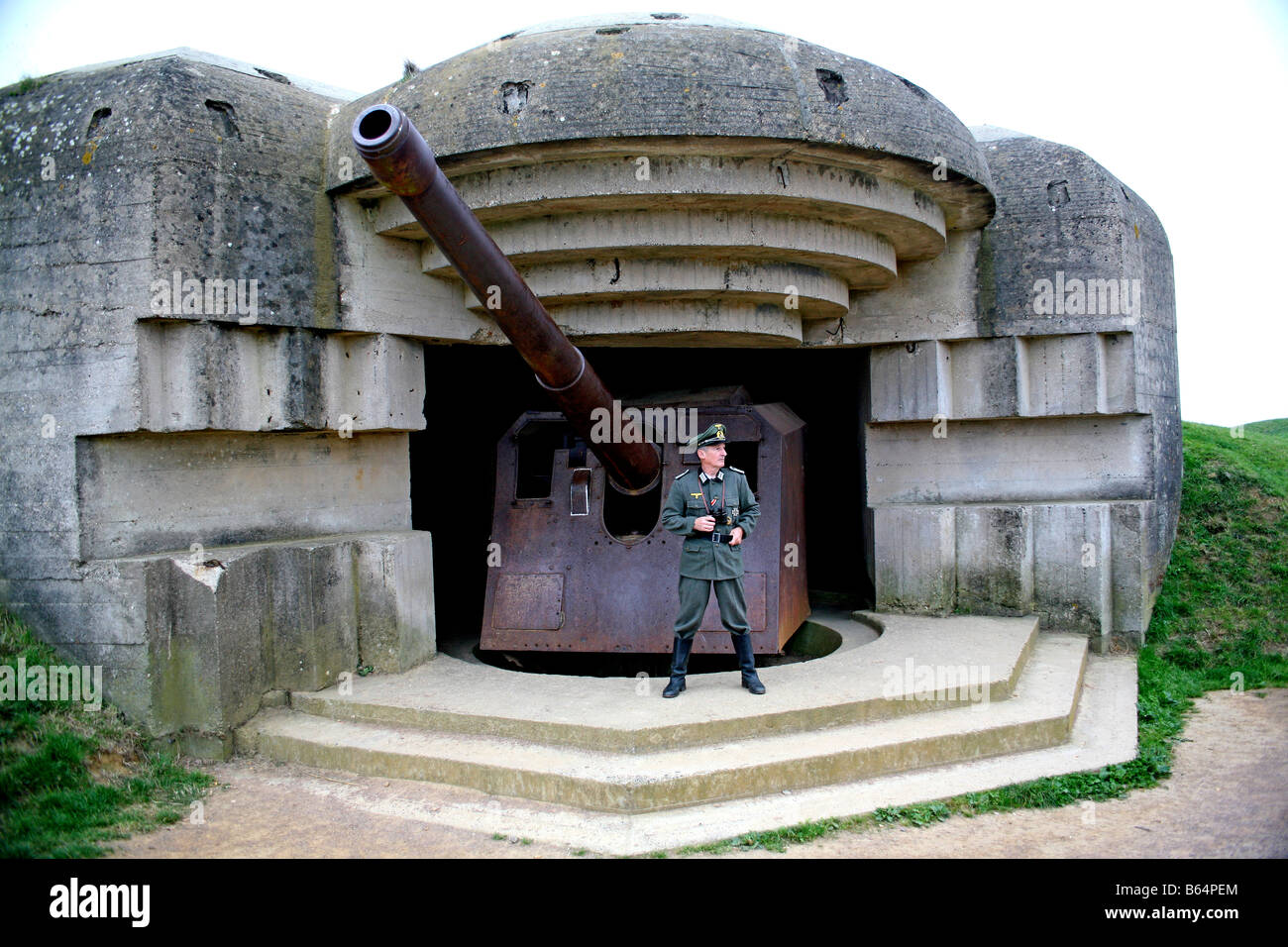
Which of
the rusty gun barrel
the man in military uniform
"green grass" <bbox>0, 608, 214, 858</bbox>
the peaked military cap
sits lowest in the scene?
"green grass" <bbox>0, 608, 214, 858</bbox>

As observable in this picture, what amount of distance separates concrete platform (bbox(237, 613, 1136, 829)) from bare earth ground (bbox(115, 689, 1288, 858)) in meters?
0.20

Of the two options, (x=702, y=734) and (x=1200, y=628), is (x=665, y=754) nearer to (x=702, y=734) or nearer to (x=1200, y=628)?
(x=702, y=734)

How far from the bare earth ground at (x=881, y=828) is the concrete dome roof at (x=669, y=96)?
3247mm

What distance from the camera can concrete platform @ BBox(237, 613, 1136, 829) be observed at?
173 inches

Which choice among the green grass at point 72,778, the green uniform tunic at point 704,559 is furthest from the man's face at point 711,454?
the green grass at point 72,778

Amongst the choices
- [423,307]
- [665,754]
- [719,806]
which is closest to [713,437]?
[665,754]

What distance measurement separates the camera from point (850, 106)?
5.55 m

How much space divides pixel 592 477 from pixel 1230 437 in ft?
26.4

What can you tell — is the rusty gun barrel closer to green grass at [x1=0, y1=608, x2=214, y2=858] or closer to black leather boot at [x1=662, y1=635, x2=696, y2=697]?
black leather boot at [x1=662, y1=635, x2=696, y2=697]

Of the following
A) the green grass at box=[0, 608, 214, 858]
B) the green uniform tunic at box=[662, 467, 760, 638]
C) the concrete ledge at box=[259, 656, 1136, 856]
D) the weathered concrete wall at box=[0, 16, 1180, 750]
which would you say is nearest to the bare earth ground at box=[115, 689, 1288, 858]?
the concrete ledge at box=[259, 656, 1136, 856]

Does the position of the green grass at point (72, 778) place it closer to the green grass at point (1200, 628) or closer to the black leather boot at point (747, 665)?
the green grass at point (1200, 628)

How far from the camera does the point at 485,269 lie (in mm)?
4719

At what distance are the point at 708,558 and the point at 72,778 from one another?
120 inches

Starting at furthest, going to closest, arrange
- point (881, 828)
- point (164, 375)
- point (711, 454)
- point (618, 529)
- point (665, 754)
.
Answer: point (618, 529)
point (711, 454)
point (164, 375)
point (665, 754)
point (881, 828)
